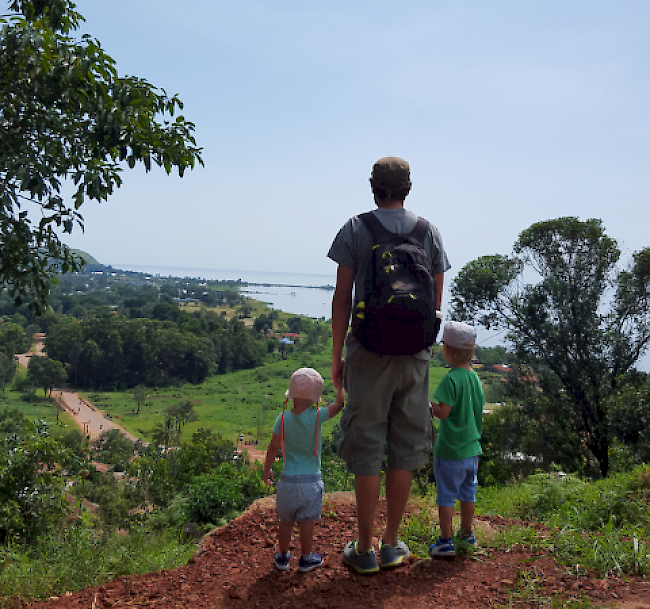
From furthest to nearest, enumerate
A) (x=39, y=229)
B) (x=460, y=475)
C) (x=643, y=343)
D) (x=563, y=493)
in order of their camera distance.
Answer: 1. (x=643, y=343)
2. (x=563, y=493)
3. (x=39, y=229)
4. (x=460, y=475)

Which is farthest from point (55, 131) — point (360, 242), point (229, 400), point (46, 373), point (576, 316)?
point (46, 373)

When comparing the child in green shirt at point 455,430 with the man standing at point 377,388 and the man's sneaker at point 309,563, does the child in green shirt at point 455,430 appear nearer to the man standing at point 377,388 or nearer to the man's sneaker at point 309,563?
the man standing at point 377,388

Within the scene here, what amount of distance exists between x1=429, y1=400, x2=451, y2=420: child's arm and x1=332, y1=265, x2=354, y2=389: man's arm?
1.60 feet

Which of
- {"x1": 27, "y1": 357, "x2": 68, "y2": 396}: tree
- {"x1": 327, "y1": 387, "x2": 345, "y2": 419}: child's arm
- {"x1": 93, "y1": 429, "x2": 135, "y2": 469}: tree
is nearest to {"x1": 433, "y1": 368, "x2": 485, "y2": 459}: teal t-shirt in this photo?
{"x1": 327, "y1": 387, "x2": 345, "y2": 419}: child's arm

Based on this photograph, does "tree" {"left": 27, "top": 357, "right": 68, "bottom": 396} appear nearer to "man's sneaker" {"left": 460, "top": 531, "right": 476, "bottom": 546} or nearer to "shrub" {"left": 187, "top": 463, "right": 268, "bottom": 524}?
"shrub" {"left": 187, "top": 463, "right": 268, "bottom": 524}

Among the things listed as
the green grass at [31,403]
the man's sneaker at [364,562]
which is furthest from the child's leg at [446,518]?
the green grass at [31,403]

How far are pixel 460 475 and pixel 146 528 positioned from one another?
2.60 m

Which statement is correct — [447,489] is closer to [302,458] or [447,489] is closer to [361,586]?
[361,586]

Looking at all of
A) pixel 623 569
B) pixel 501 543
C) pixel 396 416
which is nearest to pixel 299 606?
pixel 396 416

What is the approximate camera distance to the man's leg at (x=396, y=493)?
2.38m

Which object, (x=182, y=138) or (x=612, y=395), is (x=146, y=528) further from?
(x=612, y=395)

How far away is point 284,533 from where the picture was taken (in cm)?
245

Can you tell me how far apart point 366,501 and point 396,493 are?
15 cm

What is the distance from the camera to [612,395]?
368 inches
